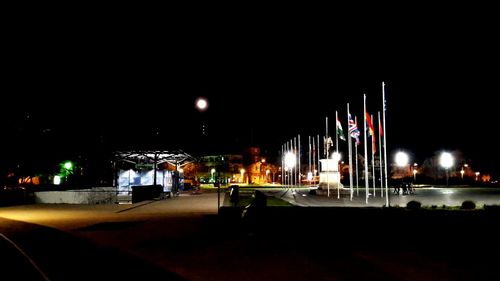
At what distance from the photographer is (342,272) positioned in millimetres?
9906

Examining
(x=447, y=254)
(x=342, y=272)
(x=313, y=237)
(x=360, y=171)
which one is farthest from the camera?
(x=360, y=171)

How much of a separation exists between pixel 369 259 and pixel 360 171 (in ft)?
363

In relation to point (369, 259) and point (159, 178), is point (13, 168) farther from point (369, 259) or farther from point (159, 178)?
point (369, 259)

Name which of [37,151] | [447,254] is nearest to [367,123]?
[447,254]

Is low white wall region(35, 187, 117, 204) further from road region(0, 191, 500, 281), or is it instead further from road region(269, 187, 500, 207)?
road region(269, 187, 500, 207)

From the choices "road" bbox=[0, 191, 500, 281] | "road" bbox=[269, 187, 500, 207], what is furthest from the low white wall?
"road" bbox=[269, 187, 500, 207]

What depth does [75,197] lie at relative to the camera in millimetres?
32781

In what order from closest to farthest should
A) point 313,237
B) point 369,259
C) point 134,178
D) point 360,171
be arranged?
point 369,259, point 313,237, point 134,178, point 360,171

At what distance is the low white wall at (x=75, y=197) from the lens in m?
A: 32.7

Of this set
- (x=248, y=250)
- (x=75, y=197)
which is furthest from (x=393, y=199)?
(x=248, y=250)

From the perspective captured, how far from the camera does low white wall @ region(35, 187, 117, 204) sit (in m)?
32.7

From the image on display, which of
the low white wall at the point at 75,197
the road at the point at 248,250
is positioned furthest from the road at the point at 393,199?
the low white wall at the point at 75,197

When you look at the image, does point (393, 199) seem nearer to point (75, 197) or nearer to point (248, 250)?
point (75, 197)

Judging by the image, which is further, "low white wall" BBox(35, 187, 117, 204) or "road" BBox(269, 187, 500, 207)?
"low white wall" BBox(35, 187, 117, 204)
